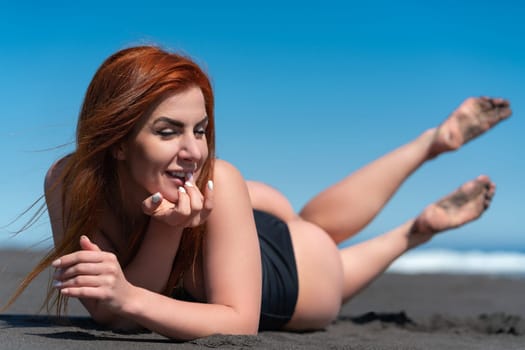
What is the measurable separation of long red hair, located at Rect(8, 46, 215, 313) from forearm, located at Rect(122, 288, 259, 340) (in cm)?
29

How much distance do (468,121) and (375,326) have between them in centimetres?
159

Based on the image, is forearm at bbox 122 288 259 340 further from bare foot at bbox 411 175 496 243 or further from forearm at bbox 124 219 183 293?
bare foot at bbox 411 175 496 243

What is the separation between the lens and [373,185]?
4445 mm

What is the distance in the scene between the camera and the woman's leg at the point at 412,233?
415cm

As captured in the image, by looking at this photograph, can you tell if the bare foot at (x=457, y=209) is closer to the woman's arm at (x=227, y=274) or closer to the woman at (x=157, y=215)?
the woman at (x=157, y=215)

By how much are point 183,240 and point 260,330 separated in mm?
873

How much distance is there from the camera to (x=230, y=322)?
264cm

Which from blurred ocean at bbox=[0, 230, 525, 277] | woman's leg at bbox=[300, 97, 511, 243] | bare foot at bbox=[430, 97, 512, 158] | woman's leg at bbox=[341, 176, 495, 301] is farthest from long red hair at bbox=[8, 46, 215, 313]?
blurred ocean at bbox=[0, 230, 525, 277]

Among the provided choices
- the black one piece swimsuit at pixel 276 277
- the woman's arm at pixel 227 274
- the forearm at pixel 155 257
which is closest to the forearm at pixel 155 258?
the forearm at pixel 155 257

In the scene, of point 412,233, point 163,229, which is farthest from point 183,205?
point 412,233

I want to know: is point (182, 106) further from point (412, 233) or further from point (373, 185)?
point (412, 233)

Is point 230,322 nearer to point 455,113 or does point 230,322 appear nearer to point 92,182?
point 92,182

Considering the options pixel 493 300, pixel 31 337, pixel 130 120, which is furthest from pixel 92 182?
pixel 493 300

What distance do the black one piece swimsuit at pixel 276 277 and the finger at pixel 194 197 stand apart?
94 centimetres
